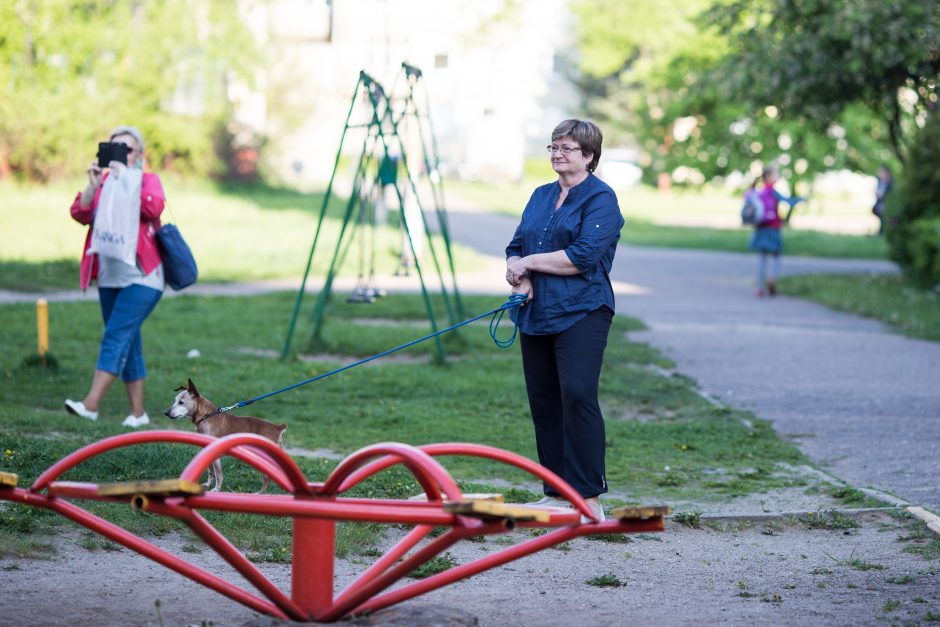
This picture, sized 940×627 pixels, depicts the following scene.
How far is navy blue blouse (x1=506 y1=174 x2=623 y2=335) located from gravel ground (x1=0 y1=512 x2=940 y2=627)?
1.18m

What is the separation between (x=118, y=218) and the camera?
862 centimetres

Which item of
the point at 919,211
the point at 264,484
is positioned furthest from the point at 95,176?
the point at 919,211

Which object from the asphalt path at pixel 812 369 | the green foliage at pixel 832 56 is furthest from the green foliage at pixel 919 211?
the asphalt path at pixel 812 369

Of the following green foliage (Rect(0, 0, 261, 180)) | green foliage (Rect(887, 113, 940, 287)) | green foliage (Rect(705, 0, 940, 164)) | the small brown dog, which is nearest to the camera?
the small brown dog

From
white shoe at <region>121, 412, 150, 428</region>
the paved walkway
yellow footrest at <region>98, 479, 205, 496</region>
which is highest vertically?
yellow footrest at <region>98, 479, 205, 496</region>

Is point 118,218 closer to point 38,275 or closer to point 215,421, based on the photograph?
point 215,421

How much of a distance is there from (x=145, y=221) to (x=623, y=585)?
4406 millimetres

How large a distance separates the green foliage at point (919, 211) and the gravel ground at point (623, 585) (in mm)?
12711

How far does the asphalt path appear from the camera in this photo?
9023 mm

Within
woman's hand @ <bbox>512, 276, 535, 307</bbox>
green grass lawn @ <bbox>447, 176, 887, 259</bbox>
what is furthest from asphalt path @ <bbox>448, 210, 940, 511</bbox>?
green grass lawn @ <bbox>447, 176, 887, 259</bbox>

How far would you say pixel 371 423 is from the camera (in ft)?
31.6

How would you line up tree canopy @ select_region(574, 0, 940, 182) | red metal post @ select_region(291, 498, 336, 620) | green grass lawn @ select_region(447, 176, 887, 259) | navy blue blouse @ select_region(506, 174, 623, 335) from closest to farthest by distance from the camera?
red metal post @ select_region(291, 498, 336, 620), navy blue blouse @ select_region(506, 174, 623, 335), tree canopy @ select_region(574, 0, 940, 182), green grass lawn @ select_region(447, 176, 887, 259)

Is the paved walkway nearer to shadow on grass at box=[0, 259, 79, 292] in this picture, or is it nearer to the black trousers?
shadow on grass at box=[0, 259, 79, 292]

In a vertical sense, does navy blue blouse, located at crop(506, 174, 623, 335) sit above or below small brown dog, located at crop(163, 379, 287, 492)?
above
